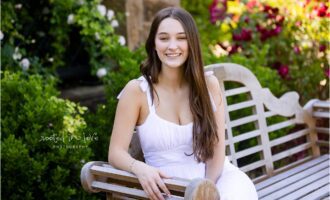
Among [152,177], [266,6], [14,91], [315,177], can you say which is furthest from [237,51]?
[152,177]

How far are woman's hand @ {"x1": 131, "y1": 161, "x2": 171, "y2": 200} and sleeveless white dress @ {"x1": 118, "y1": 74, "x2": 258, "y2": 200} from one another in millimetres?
289

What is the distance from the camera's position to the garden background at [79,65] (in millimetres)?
3068

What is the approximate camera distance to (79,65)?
15.8ft

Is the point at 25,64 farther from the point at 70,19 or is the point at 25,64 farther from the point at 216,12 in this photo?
the point at 216,12

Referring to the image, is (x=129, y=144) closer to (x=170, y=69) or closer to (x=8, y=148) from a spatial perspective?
(x=170, y=69)

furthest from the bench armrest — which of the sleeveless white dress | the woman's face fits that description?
the woman's face

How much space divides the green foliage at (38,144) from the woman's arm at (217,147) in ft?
2.65

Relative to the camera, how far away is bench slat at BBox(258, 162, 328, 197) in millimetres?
3036

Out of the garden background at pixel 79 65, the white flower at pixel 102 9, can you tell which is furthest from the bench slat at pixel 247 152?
the white flower at pixel 102 9

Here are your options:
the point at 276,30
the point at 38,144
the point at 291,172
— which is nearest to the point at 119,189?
the point at 38,144

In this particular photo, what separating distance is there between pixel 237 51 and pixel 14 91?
2228mm

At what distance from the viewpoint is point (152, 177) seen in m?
2.22

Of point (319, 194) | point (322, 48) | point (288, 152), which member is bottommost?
point (319, 194)

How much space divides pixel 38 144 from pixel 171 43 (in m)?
1.07
